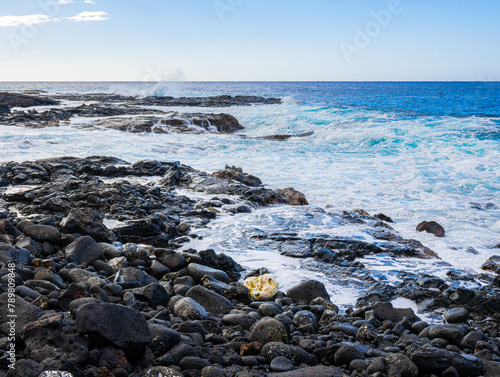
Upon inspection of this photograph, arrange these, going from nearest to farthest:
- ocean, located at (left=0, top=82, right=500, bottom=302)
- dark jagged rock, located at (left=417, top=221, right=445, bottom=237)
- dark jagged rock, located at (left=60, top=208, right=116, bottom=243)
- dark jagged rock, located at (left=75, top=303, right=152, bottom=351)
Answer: dark jagged rock, located at (left=75, top=303, right=152, bottom=351) → dark jagged rock, located at (left=60, top=208, right=116, bottom=243) → ocean, located at (left=0, top=82, right=500, bottom=302) → dark jagged rock, located at (left=417, top=221, right=445, bottom=237)

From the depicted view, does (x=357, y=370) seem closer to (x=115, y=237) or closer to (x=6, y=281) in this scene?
(x=6, y=281)

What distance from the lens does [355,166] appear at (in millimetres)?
14055

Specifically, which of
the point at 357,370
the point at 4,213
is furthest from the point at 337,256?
the point at 4,213

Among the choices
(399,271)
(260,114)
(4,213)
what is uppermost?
(260,114)

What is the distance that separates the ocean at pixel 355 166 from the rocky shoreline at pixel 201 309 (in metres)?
0.56

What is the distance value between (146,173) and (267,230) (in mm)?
5471

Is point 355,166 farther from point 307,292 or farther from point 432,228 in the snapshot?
point 307,292

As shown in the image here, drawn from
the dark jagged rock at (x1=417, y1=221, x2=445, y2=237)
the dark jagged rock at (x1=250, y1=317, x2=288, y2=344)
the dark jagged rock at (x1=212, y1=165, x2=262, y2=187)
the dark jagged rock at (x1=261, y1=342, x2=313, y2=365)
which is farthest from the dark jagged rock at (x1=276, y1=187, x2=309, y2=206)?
the dark jagged rock at (x1=261, y1=342, x2=313, y2=365)

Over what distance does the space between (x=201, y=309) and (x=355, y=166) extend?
37.2 ft

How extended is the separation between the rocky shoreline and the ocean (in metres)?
0.56

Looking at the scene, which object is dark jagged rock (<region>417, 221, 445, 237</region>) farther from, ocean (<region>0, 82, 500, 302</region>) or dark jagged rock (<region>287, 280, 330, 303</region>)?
dark jagged rock (<region>287, 280, 330, 303</region>)

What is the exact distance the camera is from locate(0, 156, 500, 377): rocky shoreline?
2.54 meters

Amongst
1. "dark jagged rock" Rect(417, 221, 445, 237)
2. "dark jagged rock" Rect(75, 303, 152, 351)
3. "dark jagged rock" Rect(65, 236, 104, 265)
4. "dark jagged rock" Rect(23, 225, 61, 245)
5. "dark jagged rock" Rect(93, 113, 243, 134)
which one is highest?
"dark jagged rock" Rect(93, 113, 243, 134)

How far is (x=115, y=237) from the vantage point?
240 inches
